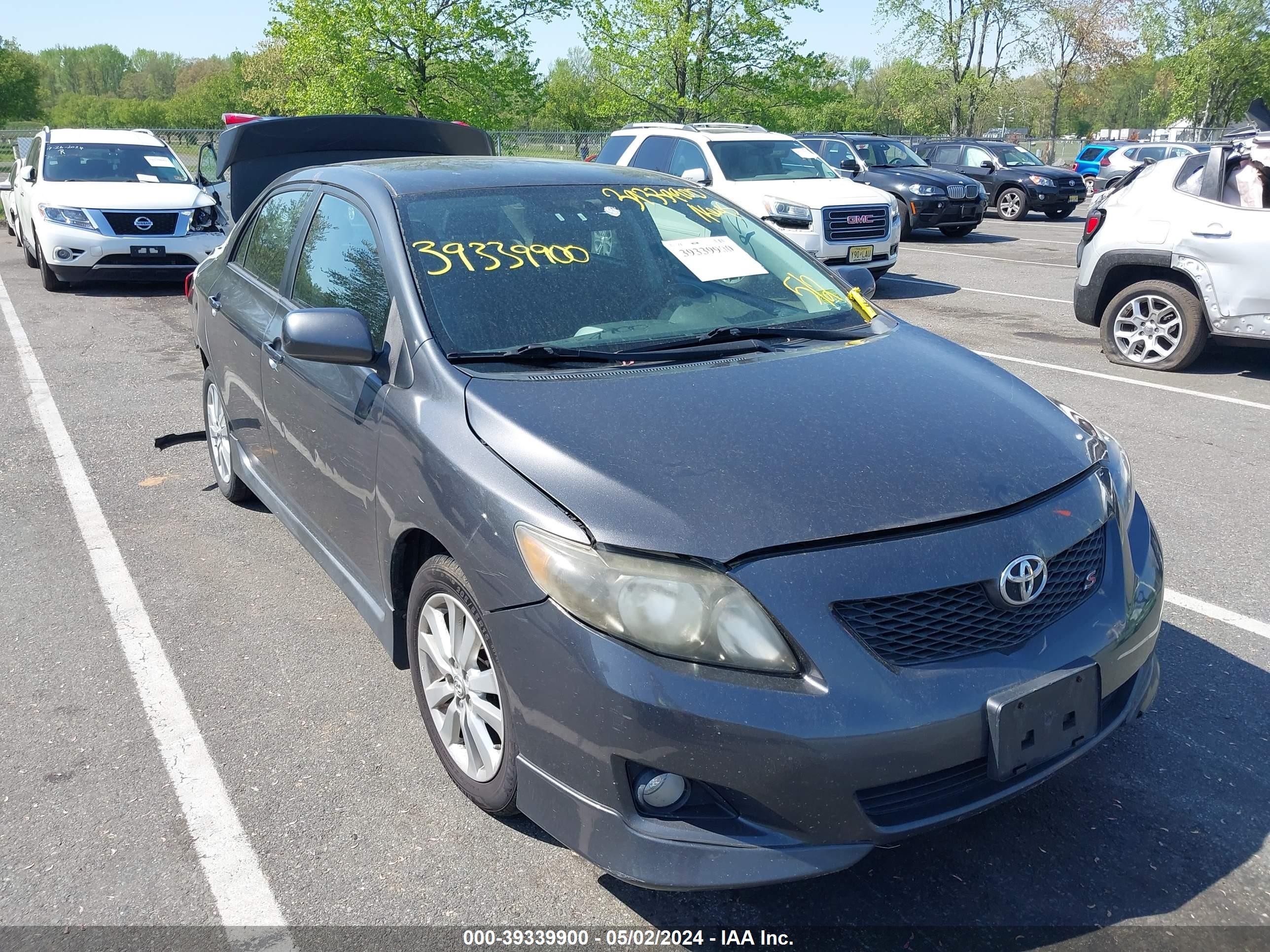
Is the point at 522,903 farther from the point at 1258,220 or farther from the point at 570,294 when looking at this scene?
the point at 1258,220

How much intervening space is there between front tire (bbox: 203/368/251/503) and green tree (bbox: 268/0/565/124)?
16.5 m

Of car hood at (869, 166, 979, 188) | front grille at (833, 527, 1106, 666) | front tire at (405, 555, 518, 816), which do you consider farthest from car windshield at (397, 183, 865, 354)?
car hood at (869, 166, 979, 188)

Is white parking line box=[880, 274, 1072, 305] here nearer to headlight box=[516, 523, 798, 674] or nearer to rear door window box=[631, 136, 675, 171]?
rear door window box=[631, 136, 675, 171]

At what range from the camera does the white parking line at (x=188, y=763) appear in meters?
2.55

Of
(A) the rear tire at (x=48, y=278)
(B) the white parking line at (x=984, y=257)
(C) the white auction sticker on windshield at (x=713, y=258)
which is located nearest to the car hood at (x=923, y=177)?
(B) the white parking line at (x=984, y=257)

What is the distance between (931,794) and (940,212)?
16.1m

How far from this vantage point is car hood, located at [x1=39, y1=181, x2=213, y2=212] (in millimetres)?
11531

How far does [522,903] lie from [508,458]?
1.09 metres

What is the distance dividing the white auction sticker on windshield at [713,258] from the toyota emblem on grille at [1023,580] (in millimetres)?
1676

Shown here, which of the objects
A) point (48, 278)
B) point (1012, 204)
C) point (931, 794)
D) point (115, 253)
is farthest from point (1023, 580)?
point (1012, 204)

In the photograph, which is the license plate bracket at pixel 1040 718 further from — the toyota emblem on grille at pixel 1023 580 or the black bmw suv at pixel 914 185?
the black bmw suv at pixel 914 185

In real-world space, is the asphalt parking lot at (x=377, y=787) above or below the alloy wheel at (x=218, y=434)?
below

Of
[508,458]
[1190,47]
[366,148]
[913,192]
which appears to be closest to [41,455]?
[366,148]

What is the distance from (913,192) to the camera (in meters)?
17.0
